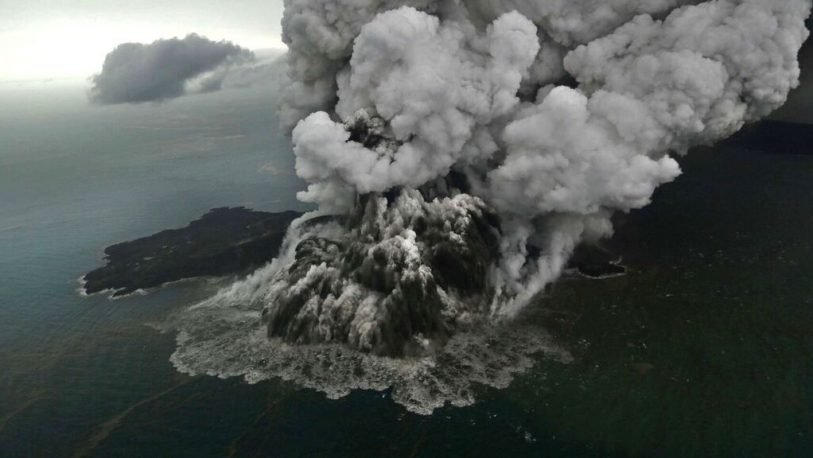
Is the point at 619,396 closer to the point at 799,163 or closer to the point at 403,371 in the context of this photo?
the point at 403,371

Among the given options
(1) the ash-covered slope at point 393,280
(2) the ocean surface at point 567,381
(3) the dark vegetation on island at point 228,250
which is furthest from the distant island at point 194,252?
(1) the ash-covered slope at point 393,280

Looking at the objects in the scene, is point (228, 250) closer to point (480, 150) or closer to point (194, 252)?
point (194, 252)

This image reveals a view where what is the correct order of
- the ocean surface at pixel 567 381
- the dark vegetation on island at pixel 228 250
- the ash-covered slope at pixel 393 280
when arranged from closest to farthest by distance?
the ocean surface at pixel 567 381, the ash-covered slope at pixel 393 280, the dark vegetation on island at pixel 228 250

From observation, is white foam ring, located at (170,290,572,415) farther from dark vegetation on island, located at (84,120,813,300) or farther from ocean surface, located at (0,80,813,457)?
dark vegetation on island, located at (84,120,813,300)

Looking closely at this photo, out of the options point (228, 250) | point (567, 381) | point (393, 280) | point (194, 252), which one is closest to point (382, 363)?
point (393, 280)

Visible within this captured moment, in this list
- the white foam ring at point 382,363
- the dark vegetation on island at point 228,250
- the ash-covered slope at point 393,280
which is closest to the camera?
the white foam ring at point 382,363

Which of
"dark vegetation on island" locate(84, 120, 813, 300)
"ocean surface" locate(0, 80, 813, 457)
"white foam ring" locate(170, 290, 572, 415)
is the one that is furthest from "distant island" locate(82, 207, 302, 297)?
"white foam ring" locate(170, 290, 572, 415)

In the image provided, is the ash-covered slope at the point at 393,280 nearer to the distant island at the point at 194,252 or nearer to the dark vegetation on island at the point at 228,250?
the dark vegetation on island at the point at 228,250
